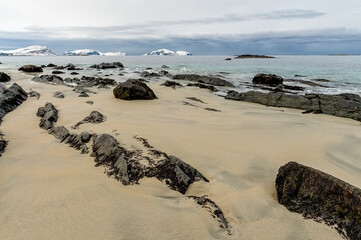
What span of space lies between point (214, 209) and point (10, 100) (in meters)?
8.87

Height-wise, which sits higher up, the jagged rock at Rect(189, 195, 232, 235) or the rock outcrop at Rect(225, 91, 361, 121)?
the jagged rock at Rect(189, 195, 232, 235)

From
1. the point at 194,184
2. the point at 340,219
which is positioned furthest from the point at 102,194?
the point at 340,219

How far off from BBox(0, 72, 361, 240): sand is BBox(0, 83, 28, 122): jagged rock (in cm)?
125

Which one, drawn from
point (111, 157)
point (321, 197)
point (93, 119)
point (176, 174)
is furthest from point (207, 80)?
point (321, 197)

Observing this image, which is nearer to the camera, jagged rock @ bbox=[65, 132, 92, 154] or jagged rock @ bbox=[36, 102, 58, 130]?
jagged rock @ bbox=[65, 132, 92, 154]

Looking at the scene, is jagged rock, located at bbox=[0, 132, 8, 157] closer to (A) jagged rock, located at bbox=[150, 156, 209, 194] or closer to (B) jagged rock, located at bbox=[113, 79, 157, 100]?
(A) jagged rock, located at bbox=[150, 156, 209, 194]

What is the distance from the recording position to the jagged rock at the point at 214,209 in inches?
96.4

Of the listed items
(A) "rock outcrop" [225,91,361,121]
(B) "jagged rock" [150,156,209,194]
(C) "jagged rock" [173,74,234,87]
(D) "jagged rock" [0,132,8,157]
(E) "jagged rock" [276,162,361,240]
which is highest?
(E) "jagged rock" [276,162,361,240]

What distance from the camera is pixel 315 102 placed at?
11.4 meters

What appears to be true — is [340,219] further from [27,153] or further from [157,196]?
[27,153]

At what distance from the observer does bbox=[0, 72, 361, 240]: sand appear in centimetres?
229

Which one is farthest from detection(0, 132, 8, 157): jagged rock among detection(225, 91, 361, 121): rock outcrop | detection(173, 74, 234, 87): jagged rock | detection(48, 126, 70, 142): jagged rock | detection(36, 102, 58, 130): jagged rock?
detection(173, 74, 234, 87): jagged rock

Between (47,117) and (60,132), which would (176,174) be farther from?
(47,117)

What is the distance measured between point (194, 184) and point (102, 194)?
1.42 meters
